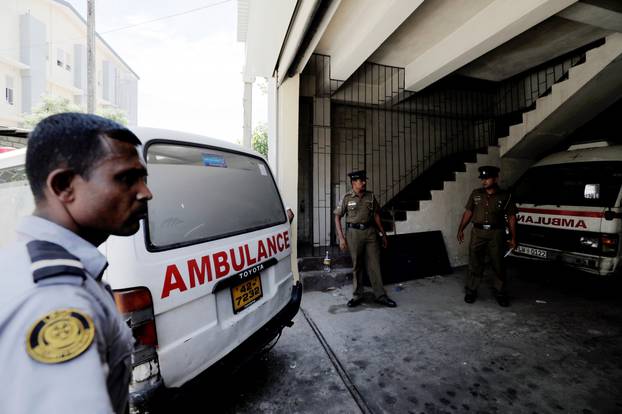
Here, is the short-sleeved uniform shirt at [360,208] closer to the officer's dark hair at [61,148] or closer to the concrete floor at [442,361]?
the concrete floor at [442,361]

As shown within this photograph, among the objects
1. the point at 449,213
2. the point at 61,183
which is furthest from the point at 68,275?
the point at 449,213

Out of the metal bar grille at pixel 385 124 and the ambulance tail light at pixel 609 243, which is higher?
the metal bar grille at pixel 385 124

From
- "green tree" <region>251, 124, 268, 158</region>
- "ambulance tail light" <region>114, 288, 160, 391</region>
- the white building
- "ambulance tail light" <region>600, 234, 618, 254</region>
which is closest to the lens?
"ambulance tail light" <region>114, 288, 160, 391</region>

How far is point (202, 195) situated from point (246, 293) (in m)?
0.73

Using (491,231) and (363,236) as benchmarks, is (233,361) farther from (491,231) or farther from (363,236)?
(491,231)

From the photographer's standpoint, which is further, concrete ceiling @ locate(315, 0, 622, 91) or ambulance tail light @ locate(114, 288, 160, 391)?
concrete ceiling @ locate(315, 0, 622, 91)

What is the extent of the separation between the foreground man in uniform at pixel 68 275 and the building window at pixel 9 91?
2328 centimetres

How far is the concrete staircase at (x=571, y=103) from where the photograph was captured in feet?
16.2

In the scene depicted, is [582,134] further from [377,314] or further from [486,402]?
[486,402]

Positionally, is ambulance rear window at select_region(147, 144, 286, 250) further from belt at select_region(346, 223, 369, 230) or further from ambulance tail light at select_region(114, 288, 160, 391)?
belt at select_region(346, 223, 369, 230)

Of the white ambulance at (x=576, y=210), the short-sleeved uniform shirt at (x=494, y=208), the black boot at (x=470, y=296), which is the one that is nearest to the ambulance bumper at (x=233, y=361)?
the black boot at (x=470, y=296)

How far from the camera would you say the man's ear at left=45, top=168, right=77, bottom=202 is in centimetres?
67

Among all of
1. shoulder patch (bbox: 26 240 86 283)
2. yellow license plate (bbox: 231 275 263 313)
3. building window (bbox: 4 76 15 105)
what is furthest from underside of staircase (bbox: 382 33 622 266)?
building window (bbox: 4 76 15 105)

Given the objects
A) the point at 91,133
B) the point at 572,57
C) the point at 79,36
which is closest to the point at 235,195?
the point at 91,133
